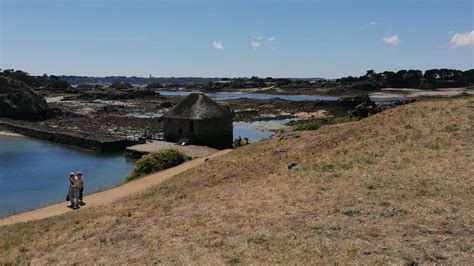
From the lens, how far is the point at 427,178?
14.6 m

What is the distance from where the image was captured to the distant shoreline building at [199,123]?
1585 inches

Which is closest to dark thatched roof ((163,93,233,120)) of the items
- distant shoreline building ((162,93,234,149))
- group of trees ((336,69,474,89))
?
distant shoreline building ((162,93,234,149))

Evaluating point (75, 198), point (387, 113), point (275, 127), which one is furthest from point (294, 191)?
point (275, 127)

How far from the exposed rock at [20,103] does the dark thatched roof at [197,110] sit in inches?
1620

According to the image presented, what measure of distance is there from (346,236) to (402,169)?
6.35 metres

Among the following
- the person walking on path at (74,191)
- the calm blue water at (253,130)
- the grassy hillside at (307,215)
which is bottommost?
the calm blue water at (253,130)

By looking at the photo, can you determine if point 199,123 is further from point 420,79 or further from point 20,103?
point 420,79

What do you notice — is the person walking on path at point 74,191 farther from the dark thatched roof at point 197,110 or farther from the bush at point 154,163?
the dark thatched roof at point 197,110

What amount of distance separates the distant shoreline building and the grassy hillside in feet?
61.1

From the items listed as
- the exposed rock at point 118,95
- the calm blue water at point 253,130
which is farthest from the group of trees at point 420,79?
the calm blue water at point 253,130

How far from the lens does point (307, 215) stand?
12.3 metres

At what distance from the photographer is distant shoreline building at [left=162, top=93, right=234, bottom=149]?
4025 cm

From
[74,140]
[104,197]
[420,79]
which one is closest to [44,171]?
[74,140]

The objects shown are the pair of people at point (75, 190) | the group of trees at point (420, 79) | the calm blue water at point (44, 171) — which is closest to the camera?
the pair of people at point (75, 190)
